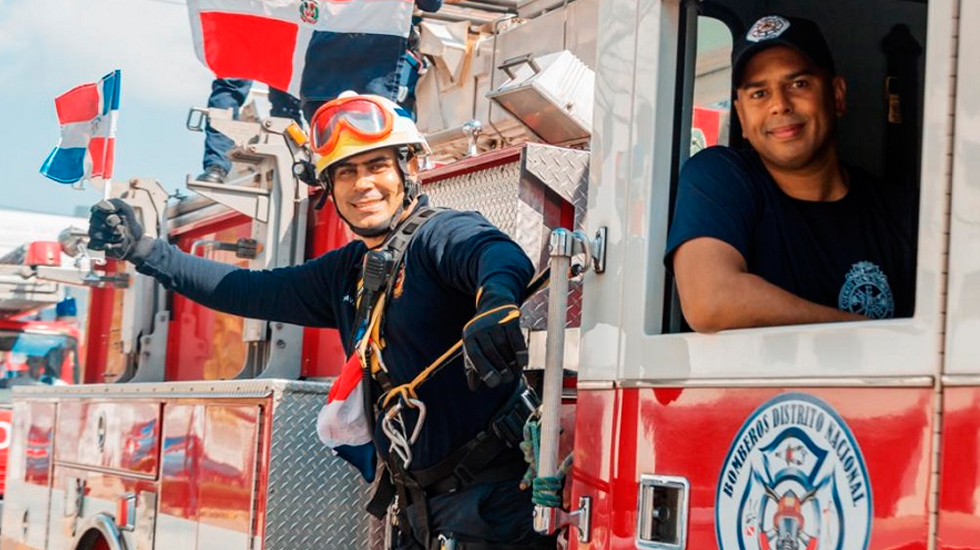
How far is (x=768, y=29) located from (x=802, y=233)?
1.16 feet

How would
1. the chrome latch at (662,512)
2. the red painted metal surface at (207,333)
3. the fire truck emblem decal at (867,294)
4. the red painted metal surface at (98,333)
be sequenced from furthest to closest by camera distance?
the red painted metal surface at (98,333), the red painted metal surface at (207,333), the fire truck emblem decal at (867,294), the chrome latch at (662,512)

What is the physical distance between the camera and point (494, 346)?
2783mm

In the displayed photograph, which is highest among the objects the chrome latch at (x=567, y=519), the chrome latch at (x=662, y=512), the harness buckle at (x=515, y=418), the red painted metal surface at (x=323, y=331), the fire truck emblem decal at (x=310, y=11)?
the fire truck emblem decal at (x=310, y=11)

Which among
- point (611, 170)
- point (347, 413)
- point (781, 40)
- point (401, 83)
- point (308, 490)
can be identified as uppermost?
point (401, 83)

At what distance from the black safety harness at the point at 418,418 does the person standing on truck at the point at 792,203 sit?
94 centimetres

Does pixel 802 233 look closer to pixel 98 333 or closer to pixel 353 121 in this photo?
pixel 353 121

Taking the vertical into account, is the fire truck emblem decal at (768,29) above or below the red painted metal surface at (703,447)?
above

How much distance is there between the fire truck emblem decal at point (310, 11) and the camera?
6.34 meters

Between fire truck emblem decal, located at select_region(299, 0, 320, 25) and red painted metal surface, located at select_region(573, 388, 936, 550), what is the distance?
13.4ft

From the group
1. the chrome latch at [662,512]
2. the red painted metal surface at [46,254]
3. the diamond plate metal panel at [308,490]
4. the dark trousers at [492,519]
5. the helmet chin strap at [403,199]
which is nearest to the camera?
the chrome latch at [662,512]

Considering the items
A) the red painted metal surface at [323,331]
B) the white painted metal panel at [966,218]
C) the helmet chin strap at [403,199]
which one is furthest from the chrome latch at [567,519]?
the red painted metal surface at [323,331]

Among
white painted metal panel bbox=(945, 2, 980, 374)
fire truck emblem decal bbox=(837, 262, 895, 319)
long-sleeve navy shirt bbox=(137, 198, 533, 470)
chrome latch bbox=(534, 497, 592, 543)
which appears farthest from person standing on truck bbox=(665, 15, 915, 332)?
long-sleeve navy shirt bbox=(137, 198, 533, 470)

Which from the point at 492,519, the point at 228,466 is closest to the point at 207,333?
the point at 228,466

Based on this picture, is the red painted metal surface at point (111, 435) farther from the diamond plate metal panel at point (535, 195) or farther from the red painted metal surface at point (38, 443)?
the diamond plate metal panel at point (535, 195)
